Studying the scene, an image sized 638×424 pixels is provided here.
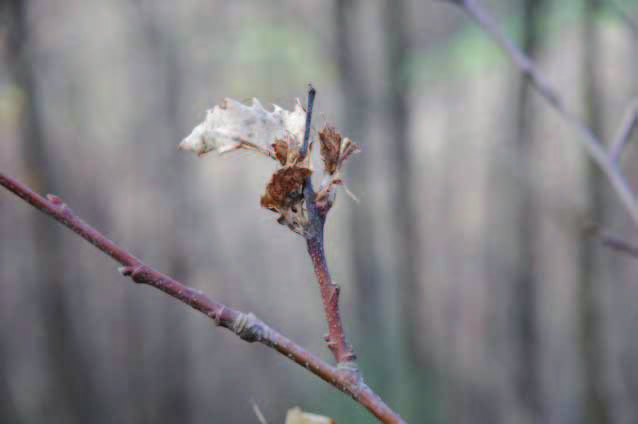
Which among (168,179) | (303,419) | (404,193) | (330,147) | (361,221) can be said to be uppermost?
(404,193)

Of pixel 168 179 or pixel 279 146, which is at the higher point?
pixel 168 179

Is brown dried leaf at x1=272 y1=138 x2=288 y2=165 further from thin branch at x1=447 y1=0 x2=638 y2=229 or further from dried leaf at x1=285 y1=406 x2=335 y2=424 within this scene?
thin branch at x1=447 y1=0 x2=638 y2=229

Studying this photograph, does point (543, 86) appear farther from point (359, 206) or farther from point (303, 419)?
point (359, 206)

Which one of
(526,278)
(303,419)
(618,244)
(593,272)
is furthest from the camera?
(526,278)

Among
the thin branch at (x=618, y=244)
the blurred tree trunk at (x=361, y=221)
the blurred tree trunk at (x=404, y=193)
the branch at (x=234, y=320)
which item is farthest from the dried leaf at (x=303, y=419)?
the blurred tree trunk at (x=404, y=193)

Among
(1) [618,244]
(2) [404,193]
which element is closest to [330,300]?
(1) [618,244]
